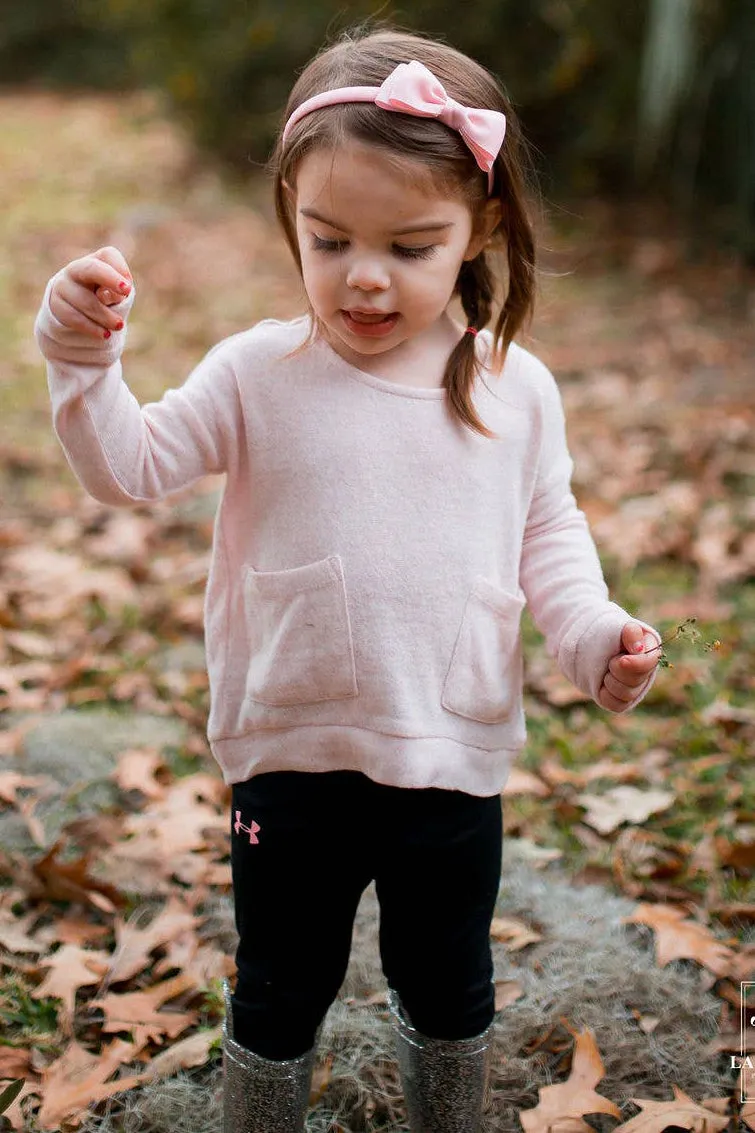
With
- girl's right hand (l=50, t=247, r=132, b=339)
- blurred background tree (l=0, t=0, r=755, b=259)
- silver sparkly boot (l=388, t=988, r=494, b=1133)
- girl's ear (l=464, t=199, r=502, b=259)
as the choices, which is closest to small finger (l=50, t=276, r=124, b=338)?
girl's right hand (l=50, t=247, r=132, b=339)

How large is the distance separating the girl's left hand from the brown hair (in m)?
0.35

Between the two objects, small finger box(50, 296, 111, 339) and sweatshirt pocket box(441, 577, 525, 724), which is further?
sweatshirt pocket box(441, 577, 525, 724)

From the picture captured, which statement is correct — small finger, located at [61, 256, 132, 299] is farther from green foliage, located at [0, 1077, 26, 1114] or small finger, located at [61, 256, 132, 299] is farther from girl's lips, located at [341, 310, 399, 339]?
green foliage, located at [0, 1077, 26, 1114]

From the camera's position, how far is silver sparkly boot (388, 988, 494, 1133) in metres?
1.83

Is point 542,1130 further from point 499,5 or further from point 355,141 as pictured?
point 499,5

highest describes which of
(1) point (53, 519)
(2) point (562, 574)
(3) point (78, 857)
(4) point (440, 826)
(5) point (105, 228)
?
(2) point (562, 574)

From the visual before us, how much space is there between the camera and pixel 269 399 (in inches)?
66.4

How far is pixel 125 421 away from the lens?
62.9 inches

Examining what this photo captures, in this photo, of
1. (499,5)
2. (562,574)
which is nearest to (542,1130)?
(562,574)

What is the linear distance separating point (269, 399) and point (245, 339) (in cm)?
11

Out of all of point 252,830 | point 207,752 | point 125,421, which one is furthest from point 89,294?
point 207,752

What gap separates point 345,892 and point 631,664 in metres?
0.53

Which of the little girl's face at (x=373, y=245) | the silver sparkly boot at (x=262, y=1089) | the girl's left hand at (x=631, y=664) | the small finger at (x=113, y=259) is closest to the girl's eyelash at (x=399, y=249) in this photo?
the little girl's face at (x=373, y=245)

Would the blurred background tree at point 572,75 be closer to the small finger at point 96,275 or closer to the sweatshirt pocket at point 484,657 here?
the sweatshirt pocket at point 484,657
